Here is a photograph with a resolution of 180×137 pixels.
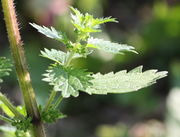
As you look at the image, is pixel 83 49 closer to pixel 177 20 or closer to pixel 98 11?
pixel 177 20

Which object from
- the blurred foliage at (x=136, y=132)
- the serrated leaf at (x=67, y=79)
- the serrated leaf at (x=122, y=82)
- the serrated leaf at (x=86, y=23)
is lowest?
the serrated leaf at (x=67, y=79)

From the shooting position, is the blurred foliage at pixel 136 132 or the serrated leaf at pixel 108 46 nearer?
the serrated leaf at pixel 108 46

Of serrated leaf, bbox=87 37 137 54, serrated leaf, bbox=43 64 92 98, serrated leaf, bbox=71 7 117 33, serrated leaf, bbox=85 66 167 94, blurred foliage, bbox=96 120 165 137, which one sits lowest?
serrated leaf, bbox=43 64 92 98

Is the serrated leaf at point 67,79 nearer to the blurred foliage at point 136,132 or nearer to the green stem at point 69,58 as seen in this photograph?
the green stem at point 69,58

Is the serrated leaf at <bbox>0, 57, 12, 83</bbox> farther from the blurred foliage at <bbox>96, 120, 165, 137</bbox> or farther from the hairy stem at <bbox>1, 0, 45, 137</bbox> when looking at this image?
the blurred foliage at <bbox>96, 120, 165, 137</bbox>

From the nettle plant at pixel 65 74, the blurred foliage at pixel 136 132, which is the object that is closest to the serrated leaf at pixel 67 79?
the nettle plant at pixel 65 74

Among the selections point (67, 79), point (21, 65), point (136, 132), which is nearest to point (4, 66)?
point (21, 65)

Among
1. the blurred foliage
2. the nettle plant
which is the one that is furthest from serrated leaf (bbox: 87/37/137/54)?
the blurred foliage

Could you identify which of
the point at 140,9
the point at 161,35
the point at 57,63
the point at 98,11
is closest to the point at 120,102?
the point at 161,35

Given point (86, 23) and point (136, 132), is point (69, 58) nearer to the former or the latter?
point (86, 23)
